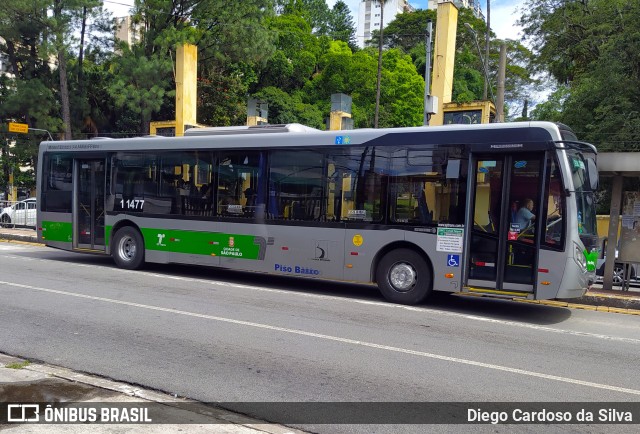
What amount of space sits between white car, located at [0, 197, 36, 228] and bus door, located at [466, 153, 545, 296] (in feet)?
74.6

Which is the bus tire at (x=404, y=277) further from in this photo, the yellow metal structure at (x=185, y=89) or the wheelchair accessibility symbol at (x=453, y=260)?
the yellow metal structure at (x=185, y=89)

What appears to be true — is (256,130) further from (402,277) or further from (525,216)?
(525,216)

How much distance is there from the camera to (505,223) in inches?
373

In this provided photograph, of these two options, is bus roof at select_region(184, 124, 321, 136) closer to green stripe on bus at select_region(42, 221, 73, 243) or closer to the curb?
green stripe on bus at select_region(42, 221, 73, 243)

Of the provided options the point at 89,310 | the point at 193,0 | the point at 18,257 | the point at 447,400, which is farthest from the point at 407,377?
the point at 193,0

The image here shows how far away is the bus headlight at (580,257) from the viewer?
899cm

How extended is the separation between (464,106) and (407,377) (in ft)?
57.7

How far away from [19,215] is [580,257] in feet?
84.2

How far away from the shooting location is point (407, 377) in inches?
233

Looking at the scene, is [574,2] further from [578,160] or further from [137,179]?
[137,179]

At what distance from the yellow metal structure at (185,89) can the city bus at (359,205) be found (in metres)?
10.8

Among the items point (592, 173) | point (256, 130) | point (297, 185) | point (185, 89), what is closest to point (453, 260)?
point (592, 173)

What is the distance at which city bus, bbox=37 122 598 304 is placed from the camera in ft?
30.3

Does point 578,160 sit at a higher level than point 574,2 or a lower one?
lower
